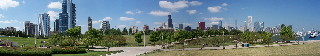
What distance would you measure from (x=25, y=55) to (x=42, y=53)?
2.01m

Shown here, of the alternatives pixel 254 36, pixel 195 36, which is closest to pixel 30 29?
pixel 195 36

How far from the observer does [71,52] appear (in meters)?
39.5

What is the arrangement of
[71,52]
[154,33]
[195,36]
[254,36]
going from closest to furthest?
[71,52]
[254,36]
[154,33]
[195,36]

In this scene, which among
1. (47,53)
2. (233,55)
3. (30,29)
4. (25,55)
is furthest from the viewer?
(30,29)

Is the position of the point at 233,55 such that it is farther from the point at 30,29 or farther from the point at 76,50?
the point at 30,29

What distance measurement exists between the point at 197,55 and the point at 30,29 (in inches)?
7327

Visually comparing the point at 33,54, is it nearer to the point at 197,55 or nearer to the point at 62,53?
the point at 62,53

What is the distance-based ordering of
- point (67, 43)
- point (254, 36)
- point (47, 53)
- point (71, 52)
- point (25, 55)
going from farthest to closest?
point (254, 36) < point (67, 43) < point (71, 52) < point (47, 53) < point (25, 55)

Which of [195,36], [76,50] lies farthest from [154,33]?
[76,50]

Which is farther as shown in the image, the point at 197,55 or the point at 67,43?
the point at 67,43

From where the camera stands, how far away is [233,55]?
36.2 m

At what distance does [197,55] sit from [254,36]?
35.3m

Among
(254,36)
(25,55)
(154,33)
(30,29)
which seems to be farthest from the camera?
(30,29)

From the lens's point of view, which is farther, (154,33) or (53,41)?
(154,33)
